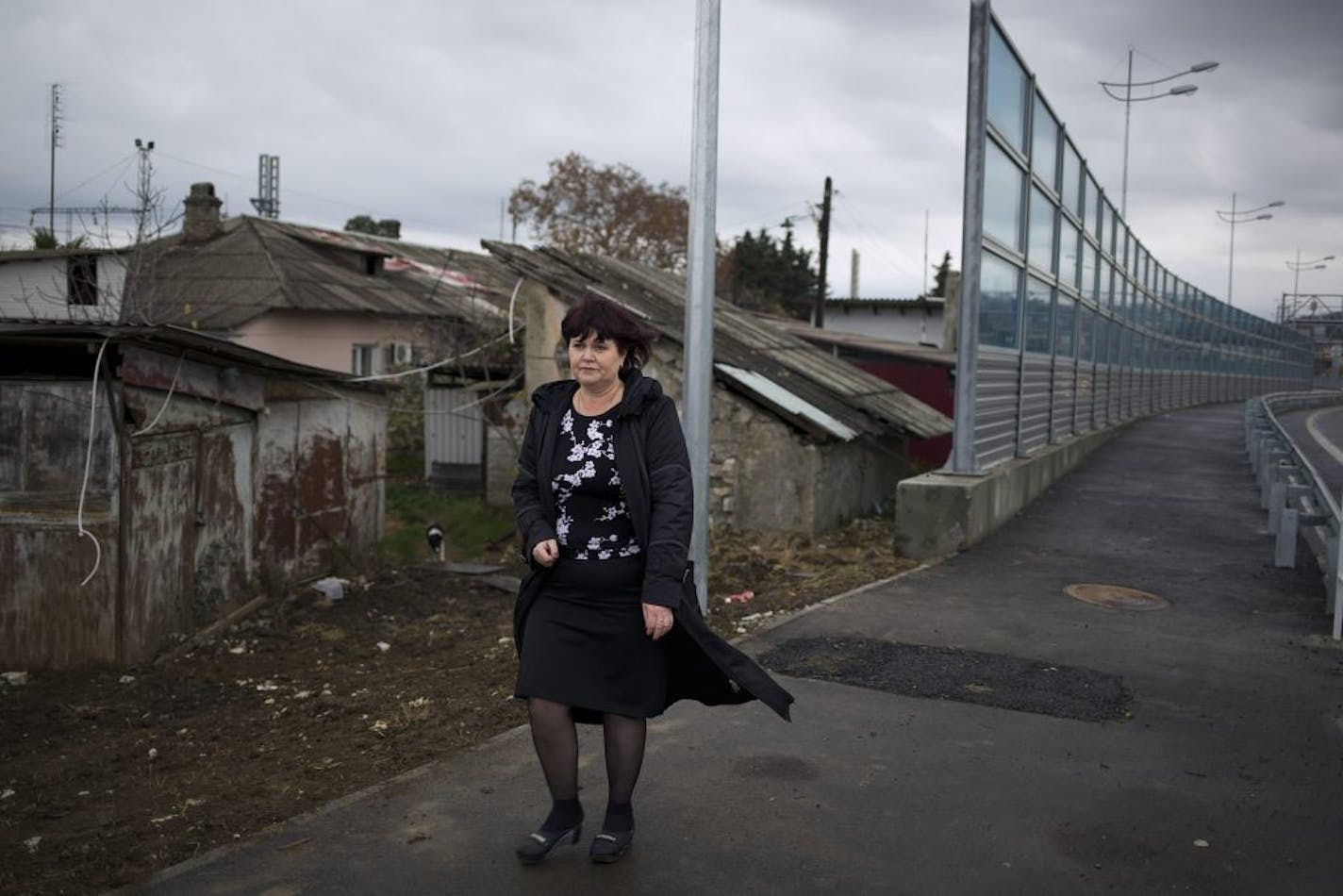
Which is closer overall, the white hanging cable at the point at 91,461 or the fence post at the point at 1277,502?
the white hanging cable at the point at 91,461

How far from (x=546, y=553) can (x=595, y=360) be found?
0.64 meters

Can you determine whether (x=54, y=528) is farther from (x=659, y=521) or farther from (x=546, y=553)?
(x=659, y=521)

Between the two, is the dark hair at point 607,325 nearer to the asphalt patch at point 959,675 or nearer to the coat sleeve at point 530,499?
the coat sleeve at point 530,499

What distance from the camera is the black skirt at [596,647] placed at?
148 inches

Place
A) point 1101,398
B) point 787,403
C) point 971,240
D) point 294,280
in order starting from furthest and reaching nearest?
1. point 294,280
2. point 1101,398
3. point 787,403
4. point 971,240

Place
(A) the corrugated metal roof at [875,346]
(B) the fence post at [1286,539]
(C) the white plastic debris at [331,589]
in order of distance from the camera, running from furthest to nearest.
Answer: (A) the corrugated metal roof at [875,346] < (C) the white plastic debris at [331,589] < (B) the fence post at [1286,539]

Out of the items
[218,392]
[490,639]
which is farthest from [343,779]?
[218,392]

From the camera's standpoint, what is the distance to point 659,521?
3727mm

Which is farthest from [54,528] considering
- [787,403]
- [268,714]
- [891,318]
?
[891,318]

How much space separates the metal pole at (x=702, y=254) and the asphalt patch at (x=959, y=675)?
1.49 meters

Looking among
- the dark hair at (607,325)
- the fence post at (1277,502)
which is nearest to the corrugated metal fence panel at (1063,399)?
the fence post at (1277,502)

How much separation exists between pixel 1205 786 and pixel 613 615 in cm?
251

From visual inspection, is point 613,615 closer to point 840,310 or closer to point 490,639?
point 490,639

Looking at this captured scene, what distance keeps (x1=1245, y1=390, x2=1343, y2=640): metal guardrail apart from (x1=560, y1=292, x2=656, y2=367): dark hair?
4.91 metres
